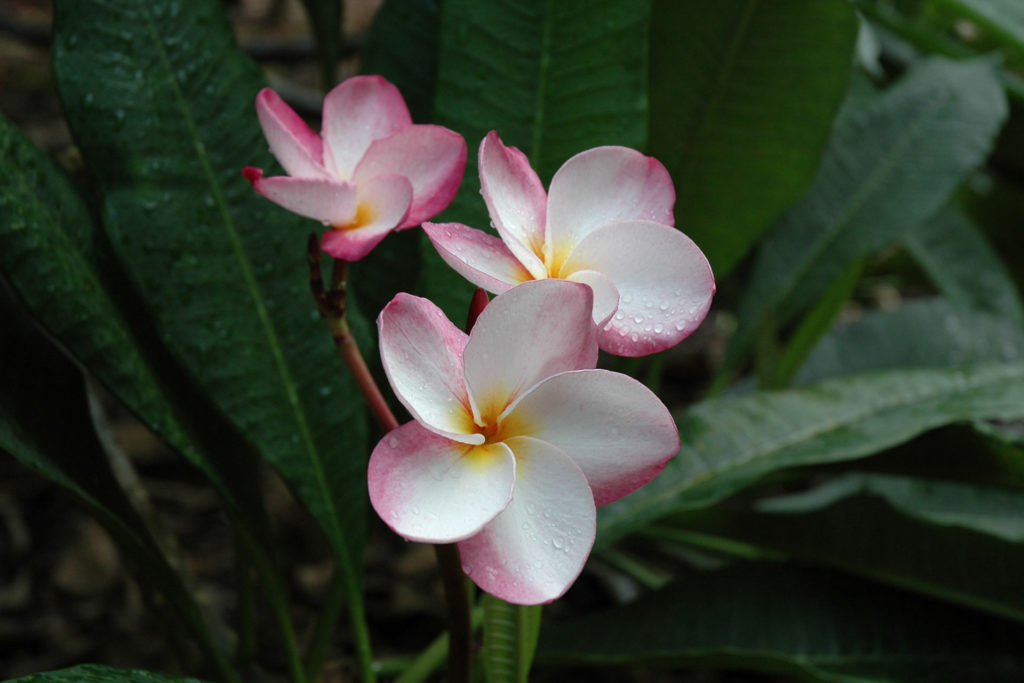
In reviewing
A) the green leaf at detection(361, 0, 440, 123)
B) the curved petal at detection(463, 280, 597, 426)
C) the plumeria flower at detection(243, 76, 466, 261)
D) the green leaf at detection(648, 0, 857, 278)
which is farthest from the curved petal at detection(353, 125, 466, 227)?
the green leaf at detection(648, 0, 857, 278)

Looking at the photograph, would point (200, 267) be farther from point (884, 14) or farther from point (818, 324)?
point (884, 14)

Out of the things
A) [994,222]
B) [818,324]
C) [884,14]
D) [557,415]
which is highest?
[557,415]

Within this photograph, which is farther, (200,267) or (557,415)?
(200,267)

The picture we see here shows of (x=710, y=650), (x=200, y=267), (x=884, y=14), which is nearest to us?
(x=200, y=267)

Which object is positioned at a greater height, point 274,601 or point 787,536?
point 274,601

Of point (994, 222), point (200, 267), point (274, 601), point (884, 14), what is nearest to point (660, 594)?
point (274, 601)

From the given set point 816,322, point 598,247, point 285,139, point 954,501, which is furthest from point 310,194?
point 954,501
